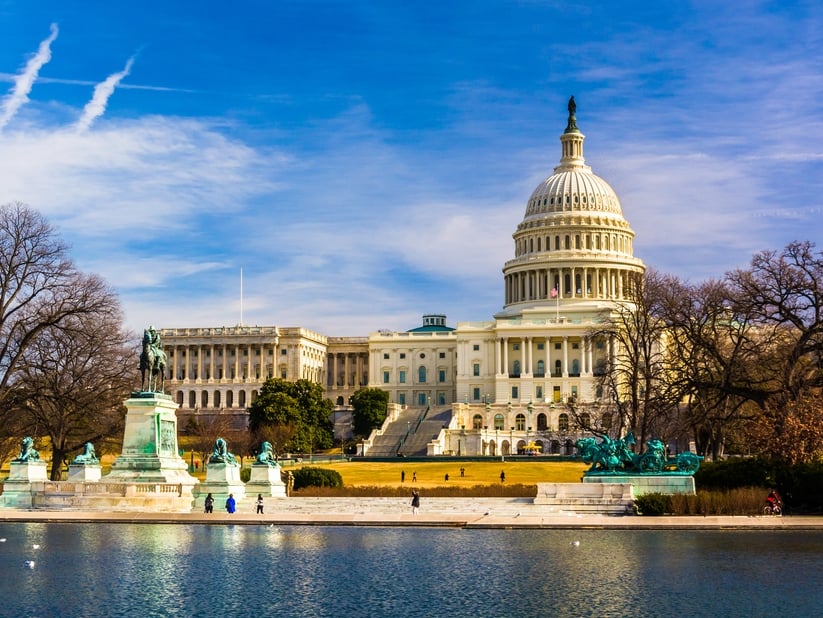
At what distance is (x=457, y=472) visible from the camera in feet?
309

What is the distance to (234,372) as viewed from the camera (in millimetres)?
175500

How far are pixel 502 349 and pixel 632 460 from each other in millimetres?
111378

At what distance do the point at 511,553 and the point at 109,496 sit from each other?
21.1m

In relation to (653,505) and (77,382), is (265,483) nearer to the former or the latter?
(653,505)

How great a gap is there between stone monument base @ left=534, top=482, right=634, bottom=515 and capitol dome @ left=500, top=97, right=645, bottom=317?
115295 millimetres

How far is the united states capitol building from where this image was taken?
157250 mm

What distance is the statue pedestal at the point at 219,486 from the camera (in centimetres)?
5300

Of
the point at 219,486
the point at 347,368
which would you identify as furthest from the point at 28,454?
the point at 347,368

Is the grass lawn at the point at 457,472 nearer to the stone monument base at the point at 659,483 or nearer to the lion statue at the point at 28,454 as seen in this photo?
the lion statue at the point at 28,454

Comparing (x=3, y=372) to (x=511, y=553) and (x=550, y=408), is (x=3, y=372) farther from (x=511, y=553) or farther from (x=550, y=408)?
(x=550, y=408)

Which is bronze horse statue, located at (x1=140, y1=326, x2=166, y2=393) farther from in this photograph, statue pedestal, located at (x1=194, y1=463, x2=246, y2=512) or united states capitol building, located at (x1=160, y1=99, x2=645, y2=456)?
united states capitol building, located at (x1=160, y1=99, x2=645, y2=456)

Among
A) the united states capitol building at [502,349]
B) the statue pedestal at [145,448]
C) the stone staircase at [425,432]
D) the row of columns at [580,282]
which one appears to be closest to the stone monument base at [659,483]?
the statue pedestal at [145,448]

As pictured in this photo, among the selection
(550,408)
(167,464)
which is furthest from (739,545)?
(550,408)

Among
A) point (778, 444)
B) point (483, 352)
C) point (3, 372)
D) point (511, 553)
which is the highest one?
point (483, 352)
